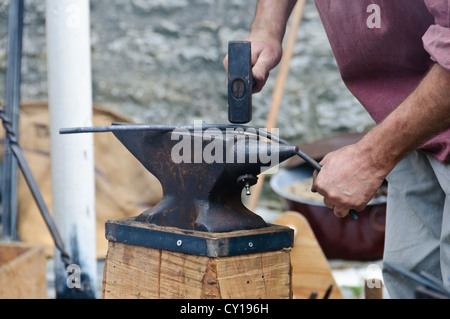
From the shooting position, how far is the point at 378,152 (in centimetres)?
151

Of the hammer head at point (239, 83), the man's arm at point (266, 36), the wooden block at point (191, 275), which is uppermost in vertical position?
the man's arm at point (266, 36)

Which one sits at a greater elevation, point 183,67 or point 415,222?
point 183,67

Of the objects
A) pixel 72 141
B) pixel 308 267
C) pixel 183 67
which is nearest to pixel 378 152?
pixel 308 267

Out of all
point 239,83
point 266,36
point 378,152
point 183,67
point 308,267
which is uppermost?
point 183,67

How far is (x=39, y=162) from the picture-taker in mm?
4059

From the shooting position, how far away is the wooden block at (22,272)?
244 cm

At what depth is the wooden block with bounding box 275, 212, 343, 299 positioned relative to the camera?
2670 mm


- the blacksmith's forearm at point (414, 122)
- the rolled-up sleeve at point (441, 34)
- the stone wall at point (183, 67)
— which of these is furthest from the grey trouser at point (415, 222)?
the stone wall at point (183, 67)

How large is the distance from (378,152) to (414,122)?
0.11 m

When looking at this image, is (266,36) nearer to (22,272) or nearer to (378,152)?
(378,152)

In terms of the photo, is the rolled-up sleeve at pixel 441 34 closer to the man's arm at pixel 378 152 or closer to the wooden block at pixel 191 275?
the man's arm at pixel 378 152
